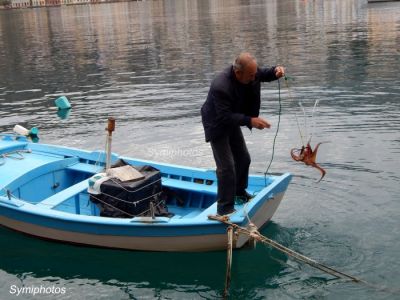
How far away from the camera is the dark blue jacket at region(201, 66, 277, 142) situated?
7.02 meters

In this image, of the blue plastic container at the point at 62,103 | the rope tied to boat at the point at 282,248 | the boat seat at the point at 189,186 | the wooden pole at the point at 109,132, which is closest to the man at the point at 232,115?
the rope tied to boat at the point at 282,248

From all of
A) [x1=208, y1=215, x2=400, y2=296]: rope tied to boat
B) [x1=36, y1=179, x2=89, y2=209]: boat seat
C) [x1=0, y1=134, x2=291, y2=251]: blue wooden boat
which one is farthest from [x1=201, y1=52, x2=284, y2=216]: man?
[x1=36, y1=179, x2=89, y2=209]: boat seat

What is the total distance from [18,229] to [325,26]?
116ft

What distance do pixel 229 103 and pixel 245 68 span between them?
48 centimetres

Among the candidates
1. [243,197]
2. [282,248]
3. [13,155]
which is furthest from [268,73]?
[13,155]

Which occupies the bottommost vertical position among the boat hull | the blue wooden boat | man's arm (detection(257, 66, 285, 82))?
the boat hull

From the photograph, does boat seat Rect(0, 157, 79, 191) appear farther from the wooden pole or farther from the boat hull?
the wooden pole

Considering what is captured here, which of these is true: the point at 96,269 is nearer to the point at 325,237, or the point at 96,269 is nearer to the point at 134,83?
the point at 325,237

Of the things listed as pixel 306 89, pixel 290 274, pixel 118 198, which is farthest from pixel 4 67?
pixel 290 274

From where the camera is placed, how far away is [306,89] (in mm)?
18672

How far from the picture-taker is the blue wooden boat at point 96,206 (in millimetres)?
7758

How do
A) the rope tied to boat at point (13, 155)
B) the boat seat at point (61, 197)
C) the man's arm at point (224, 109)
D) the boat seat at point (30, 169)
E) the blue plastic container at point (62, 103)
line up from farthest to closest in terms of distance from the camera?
the blue plastic container at point (62, 103) → the rope tied to boat at point (13, 155) → the boat seat at point (30, 169) → the boat seat at point (61, 197) → the man's arm at point (224, 109)

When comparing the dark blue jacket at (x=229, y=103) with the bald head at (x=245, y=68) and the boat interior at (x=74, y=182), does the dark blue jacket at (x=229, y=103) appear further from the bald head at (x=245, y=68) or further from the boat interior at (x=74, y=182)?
the boat interior at (x=74, y=182)

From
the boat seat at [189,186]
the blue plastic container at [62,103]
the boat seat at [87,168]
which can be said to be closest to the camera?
the boat seat at [189,186]
